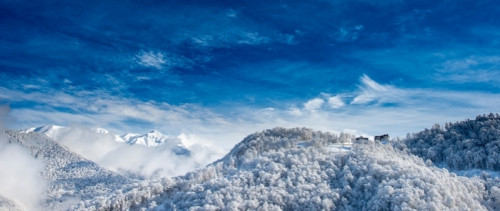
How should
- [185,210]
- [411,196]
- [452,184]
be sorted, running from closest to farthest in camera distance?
[411,196] < [452,184] < [185,210]

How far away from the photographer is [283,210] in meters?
179

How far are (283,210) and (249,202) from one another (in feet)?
54.3

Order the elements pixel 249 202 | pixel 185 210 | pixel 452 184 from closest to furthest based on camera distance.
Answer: pixel 452 184 → pixel 249 202 → pixel 185 210

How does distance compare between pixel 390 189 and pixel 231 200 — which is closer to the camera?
pixel 390 189

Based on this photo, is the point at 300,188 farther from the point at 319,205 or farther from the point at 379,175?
the point at 379,175

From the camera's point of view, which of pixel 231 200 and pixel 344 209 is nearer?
pixel 344 209

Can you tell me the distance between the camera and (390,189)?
534 feet

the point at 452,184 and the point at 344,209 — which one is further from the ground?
the point at 452,184

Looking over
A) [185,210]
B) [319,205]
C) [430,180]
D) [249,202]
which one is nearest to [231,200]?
[249,202]

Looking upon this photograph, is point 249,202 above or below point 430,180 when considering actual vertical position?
below

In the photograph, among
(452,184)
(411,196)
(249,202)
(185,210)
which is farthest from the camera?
(185,210)

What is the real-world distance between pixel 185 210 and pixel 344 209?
79404 mm

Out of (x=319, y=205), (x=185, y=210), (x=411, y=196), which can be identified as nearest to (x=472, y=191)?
(x=411, y=196)

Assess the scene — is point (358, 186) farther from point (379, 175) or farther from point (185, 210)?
point (185, 210)
